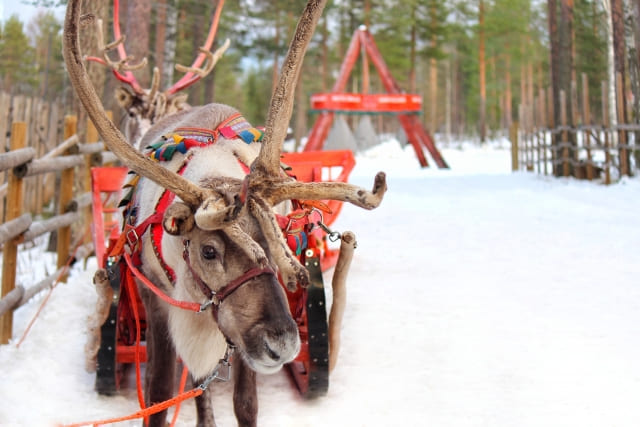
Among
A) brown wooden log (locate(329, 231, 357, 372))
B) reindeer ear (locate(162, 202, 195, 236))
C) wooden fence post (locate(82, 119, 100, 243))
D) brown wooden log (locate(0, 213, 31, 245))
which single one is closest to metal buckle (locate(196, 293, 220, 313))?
reindeer ear (locate(162, 202, 195, 236))

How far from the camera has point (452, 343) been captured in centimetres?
454

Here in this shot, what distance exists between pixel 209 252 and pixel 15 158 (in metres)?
2.87

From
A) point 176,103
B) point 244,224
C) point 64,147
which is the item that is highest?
point 176,103

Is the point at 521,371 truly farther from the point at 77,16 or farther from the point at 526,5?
the point at 526,5

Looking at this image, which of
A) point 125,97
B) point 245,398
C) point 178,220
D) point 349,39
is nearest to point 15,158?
point 125,97

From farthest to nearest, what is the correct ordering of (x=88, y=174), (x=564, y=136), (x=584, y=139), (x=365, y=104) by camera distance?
(x=365, y=104)
(x=584, y=139)
(x=564, y=136)
(x=88, y=174)

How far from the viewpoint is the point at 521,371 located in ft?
13.2

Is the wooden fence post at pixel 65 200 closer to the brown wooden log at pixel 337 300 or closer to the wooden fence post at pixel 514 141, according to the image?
the brown wooden log at pixel 337 300

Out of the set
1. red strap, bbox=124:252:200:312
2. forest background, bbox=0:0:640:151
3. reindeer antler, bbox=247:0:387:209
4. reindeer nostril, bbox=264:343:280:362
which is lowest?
reindeer nostril, bbox=264:343:280:362

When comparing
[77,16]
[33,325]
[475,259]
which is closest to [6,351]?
[33,325]

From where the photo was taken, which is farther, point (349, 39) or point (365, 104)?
point (349, 39)

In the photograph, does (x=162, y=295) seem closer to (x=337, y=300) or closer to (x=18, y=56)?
(x=337, y=300)

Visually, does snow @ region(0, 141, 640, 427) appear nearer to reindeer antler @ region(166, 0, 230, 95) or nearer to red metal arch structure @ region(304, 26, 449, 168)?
reindeer antler @ region(166, 0, 230, 95)

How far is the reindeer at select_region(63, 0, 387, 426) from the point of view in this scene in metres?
2.32
